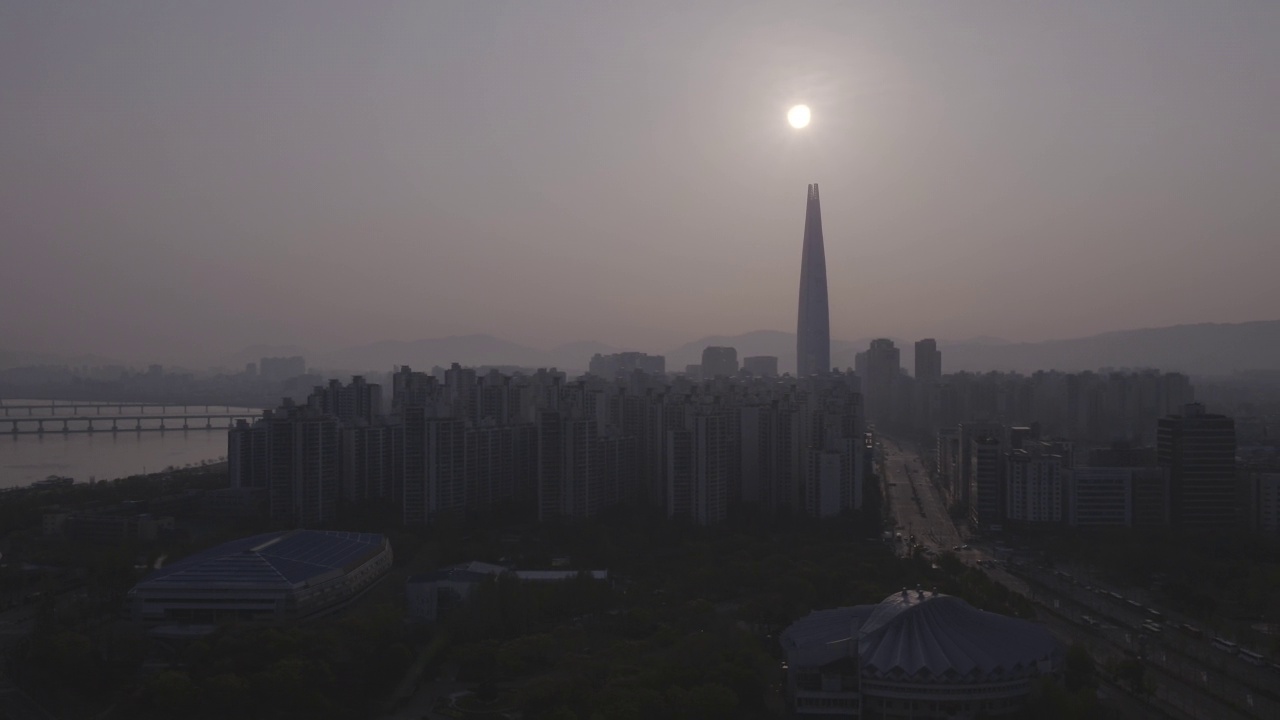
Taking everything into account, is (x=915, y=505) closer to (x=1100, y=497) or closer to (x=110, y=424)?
(x=1100, y=497)

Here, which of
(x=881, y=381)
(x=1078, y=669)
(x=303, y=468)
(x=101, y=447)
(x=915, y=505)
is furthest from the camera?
(x=881, y=381)

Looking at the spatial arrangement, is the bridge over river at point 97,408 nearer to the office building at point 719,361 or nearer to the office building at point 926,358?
the office building at point 719,361

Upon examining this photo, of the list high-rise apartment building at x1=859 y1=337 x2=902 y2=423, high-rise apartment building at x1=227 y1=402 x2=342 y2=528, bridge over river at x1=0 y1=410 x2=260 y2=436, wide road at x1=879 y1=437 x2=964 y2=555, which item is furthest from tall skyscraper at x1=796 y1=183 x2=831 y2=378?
high-rise apartment building at x1=227 y1=402 x2=342 y2=528

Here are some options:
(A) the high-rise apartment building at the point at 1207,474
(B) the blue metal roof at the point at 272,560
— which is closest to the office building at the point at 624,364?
(A) the high-rise apartment building at the point at 1207,474

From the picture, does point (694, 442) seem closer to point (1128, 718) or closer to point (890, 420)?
point (1128, 718)

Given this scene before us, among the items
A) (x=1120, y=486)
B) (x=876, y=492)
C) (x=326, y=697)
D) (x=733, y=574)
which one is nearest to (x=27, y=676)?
(x=326, y=697)

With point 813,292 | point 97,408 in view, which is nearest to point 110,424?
point 97,408
